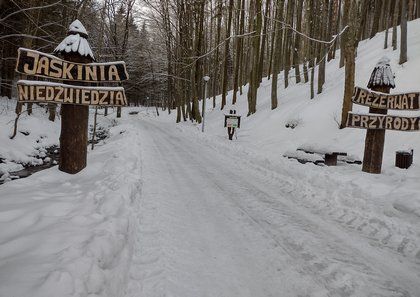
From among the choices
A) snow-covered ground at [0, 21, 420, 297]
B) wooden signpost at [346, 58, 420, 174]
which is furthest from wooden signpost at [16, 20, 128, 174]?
wooden signpost at [346, 58, 420, 174]

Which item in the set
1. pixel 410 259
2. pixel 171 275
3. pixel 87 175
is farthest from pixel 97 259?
pixel 87 175

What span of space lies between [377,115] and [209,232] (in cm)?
600

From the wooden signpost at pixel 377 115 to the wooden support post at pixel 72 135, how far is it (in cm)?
658

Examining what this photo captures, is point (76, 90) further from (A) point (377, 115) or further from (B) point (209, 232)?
(A) point (377, 115)

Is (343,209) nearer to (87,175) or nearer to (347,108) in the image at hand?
(87,175)

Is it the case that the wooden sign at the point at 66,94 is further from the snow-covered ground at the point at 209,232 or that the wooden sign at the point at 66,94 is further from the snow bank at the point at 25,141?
the snow bank at the point at 25,141

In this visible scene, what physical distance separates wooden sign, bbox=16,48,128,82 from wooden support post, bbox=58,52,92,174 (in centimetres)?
22

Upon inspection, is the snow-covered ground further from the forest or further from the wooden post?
the forest

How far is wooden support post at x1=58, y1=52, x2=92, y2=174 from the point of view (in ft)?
23.5

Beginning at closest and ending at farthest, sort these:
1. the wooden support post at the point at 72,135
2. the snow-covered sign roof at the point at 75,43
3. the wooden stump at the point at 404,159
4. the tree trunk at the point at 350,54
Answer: the snow-covered sign roof at the point at 75,43 < the wooden support post at the point at 72,135 < the wooden stump at the point at 404,159 < the tree trunk at the point at 350,54

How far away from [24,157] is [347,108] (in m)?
12.8

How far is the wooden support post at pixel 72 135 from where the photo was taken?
716 cm

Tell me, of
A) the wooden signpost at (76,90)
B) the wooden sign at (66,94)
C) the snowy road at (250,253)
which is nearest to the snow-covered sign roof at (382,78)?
the snowy road at (250,253)

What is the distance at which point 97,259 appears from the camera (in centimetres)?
323
